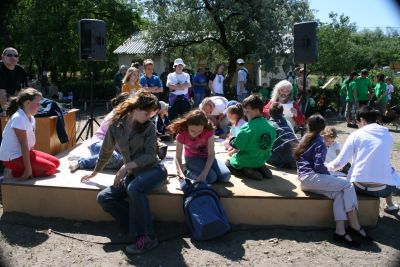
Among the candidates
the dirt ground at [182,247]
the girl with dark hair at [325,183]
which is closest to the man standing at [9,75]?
the dirt ground at [182,247]

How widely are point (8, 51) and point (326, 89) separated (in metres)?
11.7

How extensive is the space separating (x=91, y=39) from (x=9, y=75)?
1.74m

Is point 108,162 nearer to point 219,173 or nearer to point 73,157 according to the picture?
point 73,157

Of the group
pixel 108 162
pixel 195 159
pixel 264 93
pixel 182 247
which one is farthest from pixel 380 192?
pixel 264 93

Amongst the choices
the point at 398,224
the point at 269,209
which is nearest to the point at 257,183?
the point at 269,209

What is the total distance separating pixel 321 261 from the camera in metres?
3.39

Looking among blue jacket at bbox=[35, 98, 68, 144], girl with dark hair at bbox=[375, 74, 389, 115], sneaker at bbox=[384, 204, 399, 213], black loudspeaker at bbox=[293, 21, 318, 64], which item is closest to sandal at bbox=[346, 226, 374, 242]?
sneaker at bbox=[384, 204, 399, 213]

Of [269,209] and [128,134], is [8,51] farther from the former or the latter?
[269,209]

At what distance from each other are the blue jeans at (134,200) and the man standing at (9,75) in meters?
2.76

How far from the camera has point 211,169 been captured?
420cm

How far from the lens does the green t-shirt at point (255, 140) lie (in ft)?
13.8

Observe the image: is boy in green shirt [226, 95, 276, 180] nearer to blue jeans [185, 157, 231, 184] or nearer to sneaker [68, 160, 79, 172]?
blue jeans [185, 157, 231, 184]

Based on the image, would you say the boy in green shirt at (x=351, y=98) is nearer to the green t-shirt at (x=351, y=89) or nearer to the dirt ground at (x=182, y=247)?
the green t-shirt at (x=351, y=89)

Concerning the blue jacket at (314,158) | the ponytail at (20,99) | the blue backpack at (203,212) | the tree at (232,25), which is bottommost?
the blue backpack at (203,212)
